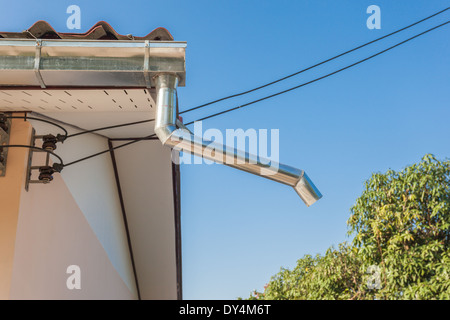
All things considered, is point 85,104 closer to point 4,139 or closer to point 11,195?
point 4,139

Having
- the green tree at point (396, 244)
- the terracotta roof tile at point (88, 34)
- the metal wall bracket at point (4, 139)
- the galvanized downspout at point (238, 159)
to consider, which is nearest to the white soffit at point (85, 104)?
the metal wall bracket at point (4, 139)

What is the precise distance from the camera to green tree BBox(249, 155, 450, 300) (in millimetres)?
8000

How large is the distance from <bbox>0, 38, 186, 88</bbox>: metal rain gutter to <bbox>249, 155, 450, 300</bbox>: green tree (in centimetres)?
562

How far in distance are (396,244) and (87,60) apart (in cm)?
623

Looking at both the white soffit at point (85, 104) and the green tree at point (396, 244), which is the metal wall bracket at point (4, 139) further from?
the green tree at point (396, 244)

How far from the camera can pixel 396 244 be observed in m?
8.29

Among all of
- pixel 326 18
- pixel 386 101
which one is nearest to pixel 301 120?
pixel 326 18

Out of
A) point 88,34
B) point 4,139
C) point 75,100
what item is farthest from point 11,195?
point 88,34

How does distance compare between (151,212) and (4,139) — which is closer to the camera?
(4,139)

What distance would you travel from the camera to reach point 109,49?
4227 mm

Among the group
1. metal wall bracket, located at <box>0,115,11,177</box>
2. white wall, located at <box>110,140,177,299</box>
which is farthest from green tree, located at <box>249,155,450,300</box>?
metal wall bracket, located at <box>0,115,11,177</box>

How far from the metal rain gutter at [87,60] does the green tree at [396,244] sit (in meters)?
5.62

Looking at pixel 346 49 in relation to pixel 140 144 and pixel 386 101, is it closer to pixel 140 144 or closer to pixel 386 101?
pixel 140 144

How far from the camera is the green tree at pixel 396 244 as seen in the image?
8.00 m
